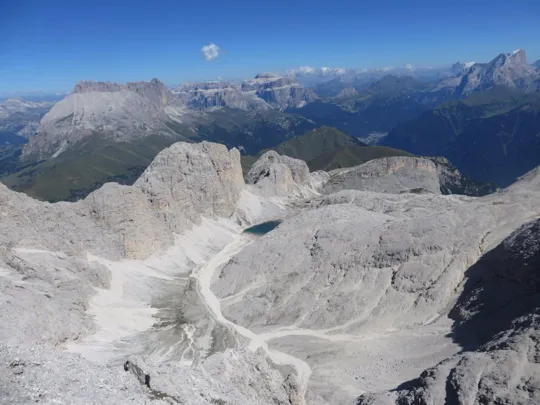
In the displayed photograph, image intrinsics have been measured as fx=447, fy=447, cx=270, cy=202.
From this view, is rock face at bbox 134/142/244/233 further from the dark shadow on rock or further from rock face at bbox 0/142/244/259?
the dark shadow on rock

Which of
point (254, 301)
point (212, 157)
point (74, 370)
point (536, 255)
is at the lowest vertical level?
point (254, 301)

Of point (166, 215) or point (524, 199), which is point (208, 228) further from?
point (524, 199)

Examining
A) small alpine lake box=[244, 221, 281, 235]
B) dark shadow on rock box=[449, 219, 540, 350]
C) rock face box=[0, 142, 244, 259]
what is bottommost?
small alpine lake box=[244, 221, 281, 235]

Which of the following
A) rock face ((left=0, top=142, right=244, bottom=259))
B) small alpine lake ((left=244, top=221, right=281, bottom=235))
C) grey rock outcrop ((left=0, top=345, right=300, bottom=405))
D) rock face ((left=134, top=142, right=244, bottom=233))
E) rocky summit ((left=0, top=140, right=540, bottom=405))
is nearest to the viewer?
grey rock outcrop ((left=0, top=345, right=300, bottom=405))

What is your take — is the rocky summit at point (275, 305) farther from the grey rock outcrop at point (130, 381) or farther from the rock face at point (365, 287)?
the rock face at point (365, 287)

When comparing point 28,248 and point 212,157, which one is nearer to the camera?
point 28,248

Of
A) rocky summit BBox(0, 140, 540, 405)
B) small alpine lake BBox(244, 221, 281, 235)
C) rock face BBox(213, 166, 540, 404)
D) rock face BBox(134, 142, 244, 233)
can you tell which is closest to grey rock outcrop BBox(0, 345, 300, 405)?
rocky summit BBox(0, 140, 540, 405)

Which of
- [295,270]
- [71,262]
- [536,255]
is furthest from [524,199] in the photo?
[71,262]
